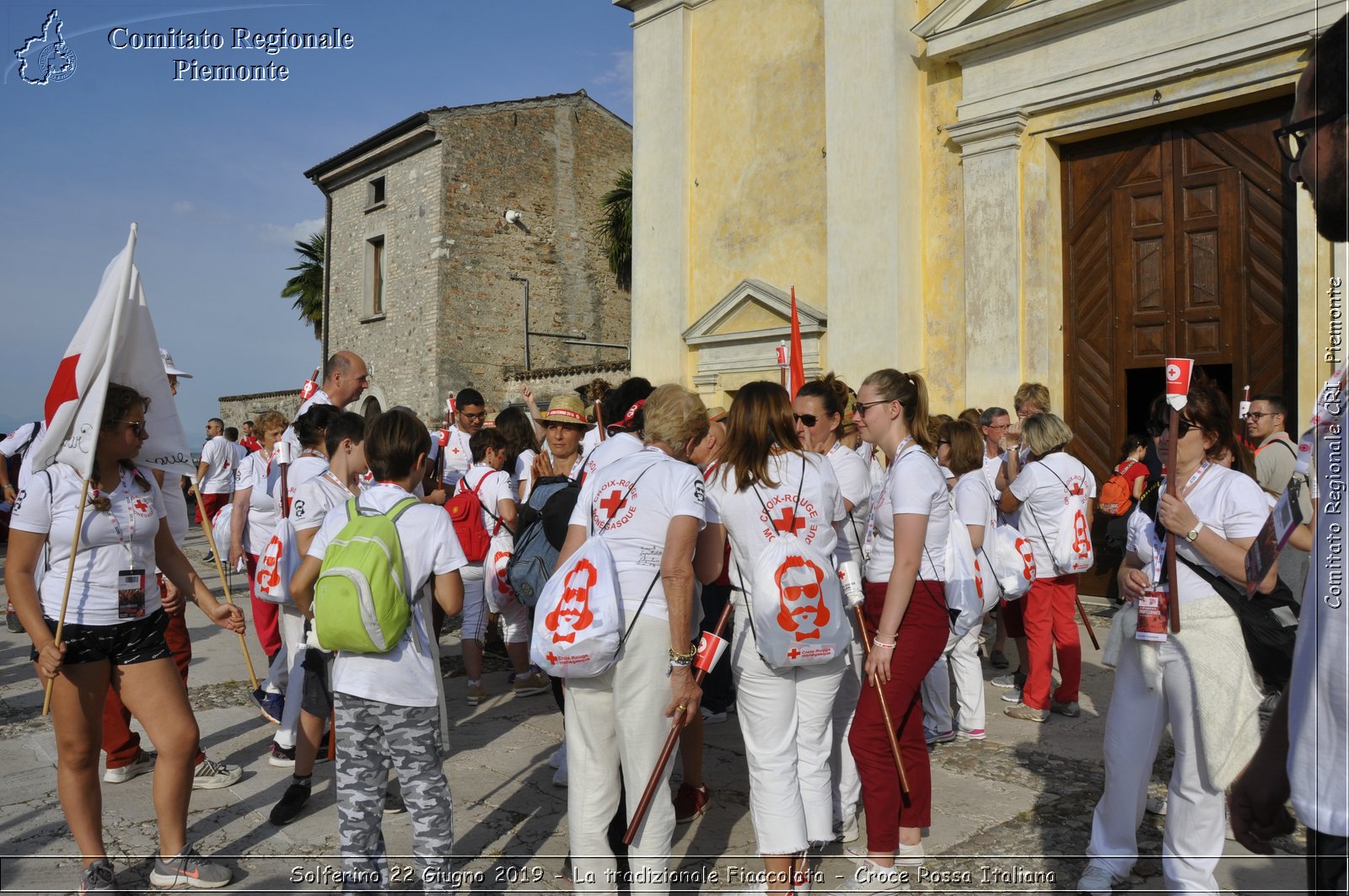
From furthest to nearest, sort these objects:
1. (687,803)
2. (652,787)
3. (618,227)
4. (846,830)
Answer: (618,227) < (687,803) < (846,830) < (652,787)

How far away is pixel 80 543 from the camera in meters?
3.73

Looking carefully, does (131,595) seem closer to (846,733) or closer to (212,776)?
(212,776)

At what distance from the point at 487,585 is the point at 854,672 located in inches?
130

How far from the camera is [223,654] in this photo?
28.1ft

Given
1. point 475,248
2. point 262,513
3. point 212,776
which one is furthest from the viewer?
point 475,248

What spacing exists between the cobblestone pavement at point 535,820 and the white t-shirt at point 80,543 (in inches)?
44.9

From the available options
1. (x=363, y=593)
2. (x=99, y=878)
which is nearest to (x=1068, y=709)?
(x=363, y=593)

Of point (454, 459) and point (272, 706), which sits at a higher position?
point (454, 459)

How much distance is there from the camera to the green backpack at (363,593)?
129 inches

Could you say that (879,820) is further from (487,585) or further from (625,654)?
(487,585)

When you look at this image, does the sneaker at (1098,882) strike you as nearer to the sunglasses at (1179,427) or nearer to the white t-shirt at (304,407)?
the sunglasses at (1179,427)

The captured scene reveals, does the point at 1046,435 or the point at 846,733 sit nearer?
the point at 846,733

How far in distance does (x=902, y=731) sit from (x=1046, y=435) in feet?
10.4

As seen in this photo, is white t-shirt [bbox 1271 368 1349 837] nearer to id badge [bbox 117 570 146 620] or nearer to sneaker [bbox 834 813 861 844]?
sneaker [bbox 834 813 861 844]
